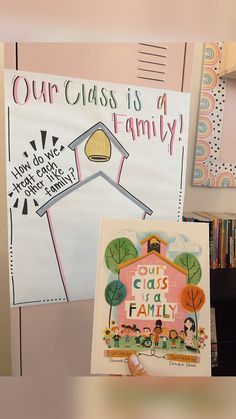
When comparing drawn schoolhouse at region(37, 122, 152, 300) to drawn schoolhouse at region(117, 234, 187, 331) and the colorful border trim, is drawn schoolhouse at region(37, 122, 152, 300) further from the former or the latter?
the colorful border trim

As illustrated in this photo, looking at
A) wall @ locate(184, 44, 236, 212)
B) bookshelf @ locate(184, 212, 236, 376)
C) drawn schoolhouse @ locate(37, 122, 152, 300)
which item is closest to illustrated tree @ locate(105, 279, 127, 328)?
drawn schoolhouse @ locate(37, 122, 152, 300)

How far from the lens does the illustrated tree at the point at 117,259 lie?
2.46ft

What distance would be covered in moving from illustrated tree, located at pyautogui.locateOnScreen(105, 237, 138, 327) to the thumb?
0.30 feet

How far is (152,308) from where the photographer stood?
29.0 inches

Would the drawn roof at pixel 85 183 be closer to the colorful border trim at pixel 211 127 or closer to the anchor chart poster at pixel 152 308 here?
the anchor chart poster at pixel 152 308

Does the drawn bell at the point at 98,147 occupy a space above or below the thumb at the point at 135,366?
above

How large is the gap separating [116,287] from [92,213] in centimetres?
40

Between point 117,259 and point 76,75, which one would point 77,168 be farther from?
point 117,259

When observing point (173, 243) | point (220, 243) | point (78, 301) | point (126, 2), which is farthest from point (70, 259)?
point (126, 2)

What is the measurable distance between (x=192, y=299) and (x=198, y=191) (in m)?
1.20

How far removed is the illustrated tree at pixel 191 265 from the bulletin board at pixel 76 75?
518 millimetres

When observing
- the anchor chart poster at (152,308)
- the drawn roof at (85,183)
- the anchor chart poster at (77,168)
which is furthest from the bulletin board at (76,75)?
the anchor chart poster at (152,308)

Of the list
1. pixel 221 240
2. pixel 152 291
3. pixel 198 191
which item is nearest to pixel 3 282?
pixel 152 291

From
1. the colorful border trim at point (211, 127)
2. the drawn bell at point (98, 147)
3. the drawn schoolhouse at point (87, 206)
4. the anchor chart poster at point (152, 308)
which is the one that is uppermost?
the colorful border trim at point (211, 127)
